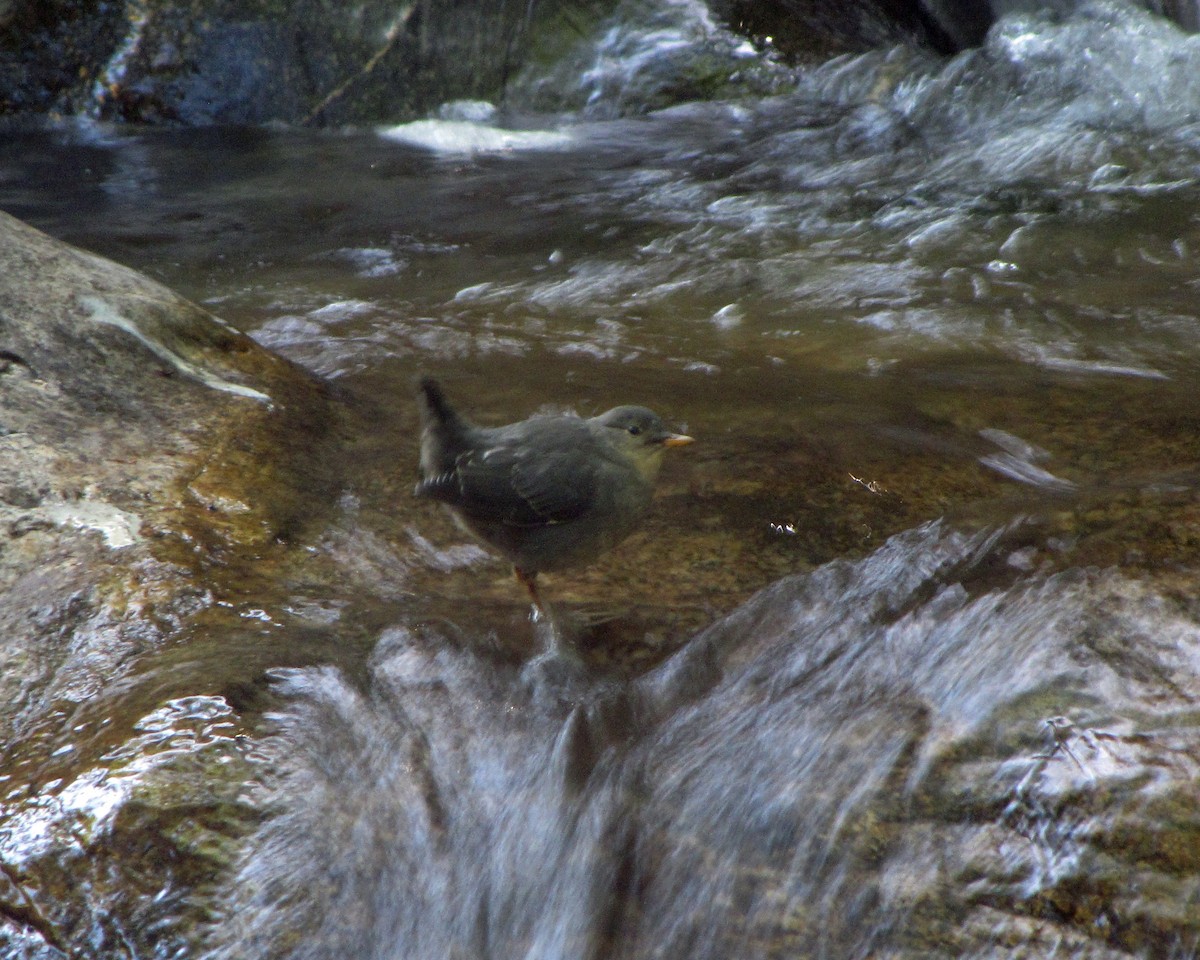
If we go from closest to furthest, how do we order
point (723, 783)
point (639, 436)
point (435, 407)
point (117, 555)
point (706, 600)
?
point (723, 783)
point (117, 555)
point (706, 600)
point (435, 407)
point (639, 436)

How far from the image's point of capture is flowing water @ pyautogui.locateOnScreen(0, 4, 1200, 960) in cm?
248

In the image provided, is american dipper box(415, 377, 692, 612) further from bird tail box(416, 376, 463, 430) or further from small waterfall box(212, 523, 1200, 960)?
small waterfall box(212, 523, 1200, 960)

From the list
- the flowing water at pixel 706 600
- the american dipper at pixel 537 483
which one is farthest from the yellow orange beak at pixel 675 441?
the flowing water at pixel 706 600

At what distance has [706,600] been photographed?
10.8 feet

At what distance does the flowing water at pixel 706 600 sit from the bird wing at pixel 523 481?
0.31m

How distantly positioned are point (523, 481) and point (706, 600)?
67 centimetres

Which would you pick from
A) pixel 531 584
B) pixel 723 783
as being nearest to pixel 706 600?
pixel 531 584

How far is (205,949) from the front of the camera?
231 centimetres

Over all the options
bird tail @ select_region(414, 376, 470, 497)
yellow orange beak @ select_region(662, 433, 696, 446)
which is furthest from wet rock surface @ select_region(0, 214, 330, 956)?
yellow orange beak @ select_region(662, 433, 696, 446)

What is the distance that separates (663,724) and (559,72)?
9.56m

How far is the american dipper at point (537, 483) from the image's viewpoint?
3361mm

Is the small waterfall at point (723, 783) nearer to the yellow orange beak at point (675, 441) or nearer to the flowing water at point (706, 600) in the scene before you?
the flowing water at point (706, 600)

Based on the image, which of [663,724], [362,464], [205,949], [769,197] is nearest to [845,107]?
[769,197]

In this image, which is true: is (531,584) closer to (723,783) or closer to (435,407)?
(435,407)
